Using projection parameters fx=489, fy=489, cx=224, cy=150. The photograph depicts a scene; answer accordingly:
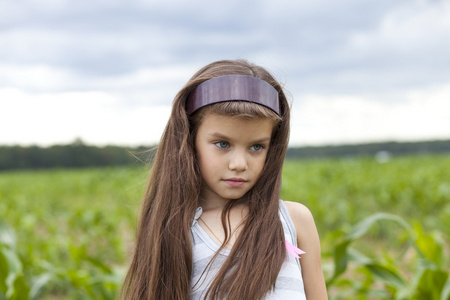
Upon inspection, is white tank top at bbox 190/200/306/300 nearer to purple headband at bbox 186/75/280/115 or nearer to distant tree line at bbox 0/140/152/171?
purple headband at bbox 186/75/280/115

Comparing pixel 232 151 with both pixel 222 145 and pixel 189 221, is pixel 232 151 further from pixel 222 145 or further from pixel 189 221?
pixel 189 221

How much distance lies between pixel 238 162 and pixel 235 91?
0.19 meters

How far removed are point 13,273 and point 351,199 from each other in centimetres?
562

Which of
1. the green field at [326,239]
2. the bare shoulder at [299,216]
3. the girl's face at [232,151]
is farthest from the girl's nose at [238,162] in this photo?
the green field at [326,239]

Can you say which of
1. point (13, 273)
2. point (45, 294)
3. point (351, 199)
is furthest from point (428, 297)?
point (351, 199)

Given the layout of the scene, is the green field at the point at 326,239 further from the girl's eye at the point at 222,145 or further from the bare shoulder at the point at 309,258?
the bare shoulder at the point at 309,258

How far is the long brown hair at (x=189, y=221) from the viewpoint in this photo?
48.0 inches

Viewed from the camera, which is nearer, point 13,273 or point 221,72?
point 221,72

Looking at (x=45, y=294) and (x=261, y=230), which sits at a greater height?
(x=261, y=230)

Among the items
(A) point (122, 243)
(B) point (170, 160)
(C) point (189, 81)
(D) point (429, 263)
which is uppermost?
(C) point (189, 81)

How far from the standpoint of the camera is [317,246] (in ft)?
4.42

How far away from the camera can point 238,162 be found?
1.21 m

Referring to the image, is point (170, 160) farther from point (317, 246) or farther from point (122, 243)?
point (122, 243)

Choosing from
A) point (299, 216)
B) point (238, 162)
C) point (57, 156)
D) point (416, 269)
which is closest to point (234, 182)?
point (238, 162)
